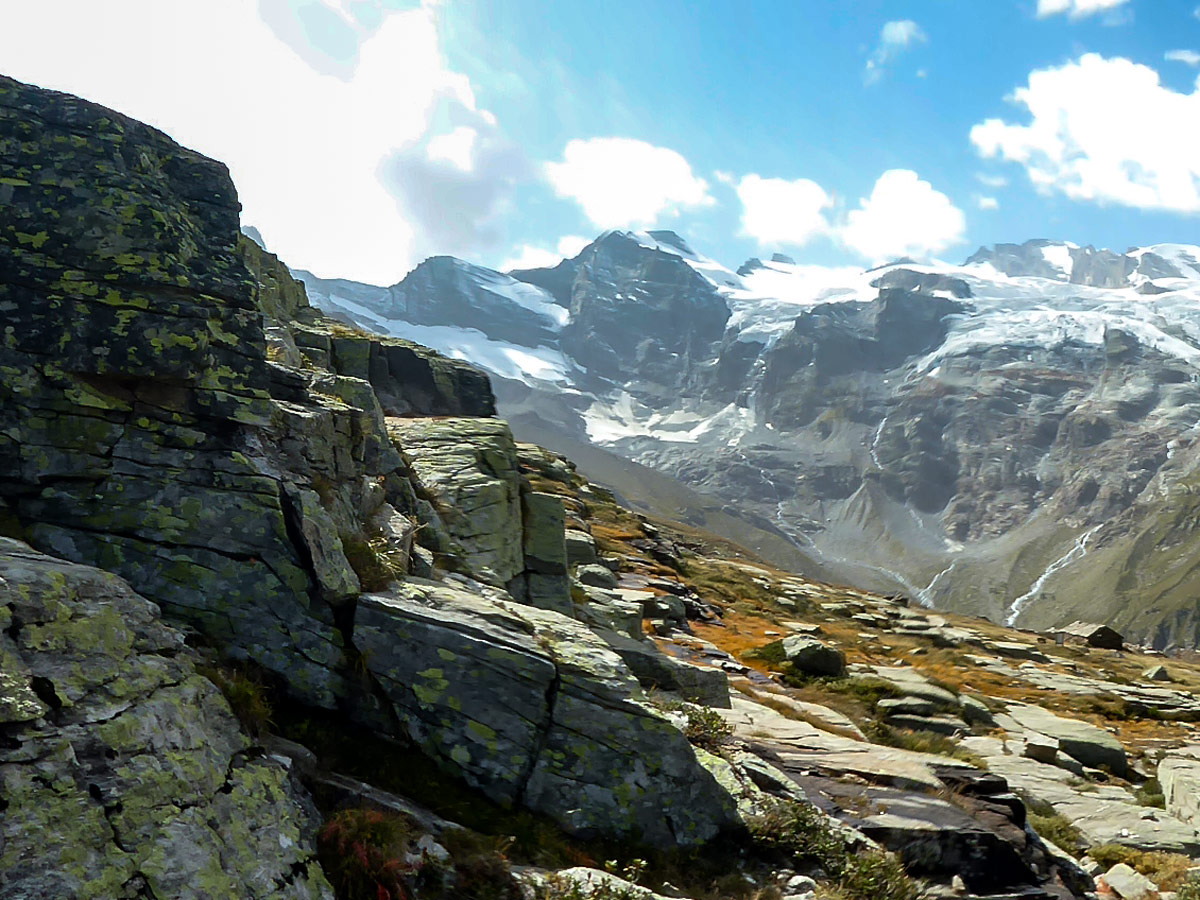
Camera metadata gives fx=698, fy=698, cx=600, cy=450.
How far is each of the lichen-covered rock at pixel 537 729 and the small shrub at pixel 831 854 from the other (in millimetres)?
827

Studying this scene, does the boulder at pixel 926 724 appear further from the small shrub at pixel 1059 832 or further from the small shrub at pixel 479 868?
the small shrub at pixel 479 868

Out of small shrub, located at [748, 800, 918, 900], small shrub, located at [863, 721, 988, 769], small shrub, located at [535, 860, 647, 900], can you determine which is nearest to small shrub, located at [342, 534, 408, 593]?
small shrub, located at [535, 860, 647, 900]

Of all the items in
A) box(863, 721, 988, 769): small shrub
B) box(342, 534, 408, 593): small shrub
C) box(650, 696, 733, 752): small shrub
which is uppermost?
box(342, 534, 408, 593): small shrub

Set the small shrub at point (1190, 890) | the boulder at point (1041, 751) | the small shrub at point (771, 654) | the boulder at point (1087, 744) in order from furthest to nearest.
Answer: the small shrub at point (771, 654)
the boulder at point (1087, 744)
the boulder at point (1041, 751)
the small shrub at point (1190, 890)

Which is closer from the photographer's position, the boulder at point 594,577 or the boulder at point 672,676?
the boulder at point 672,676

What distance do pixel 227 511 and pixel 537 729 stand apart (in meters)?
6.07

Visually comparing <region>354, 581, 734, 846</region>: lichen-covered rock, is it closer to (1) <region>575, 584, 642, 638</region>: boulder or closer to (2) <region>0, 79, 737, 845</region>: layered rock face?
(2) <region>0, 79, 737, 845</region>: layered rock face

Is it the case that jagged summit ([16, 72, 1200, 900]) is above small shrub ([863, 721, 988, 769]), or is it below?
above

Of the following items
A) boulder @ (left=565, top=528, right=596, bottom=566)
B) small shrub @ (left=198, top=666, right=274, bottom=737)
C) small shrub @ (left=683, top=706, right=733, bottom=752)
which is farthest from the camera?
boulder @ (left=565, top=528, right=596, bottom=566)

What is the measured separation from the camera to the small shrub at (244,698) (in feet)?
29.6

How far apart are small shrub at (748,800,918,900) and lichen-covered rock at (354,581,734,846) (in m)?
0.83

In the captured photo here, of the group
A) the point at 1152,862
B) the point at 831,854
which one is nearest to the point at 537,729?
the point at 831,854

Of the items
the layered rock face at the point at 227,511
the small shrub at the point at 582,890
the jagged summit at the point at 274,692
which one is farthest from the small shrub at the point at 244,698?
the small shrub at the point at 582,890

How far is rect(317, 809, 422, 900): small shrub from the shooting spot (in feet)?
25.6
